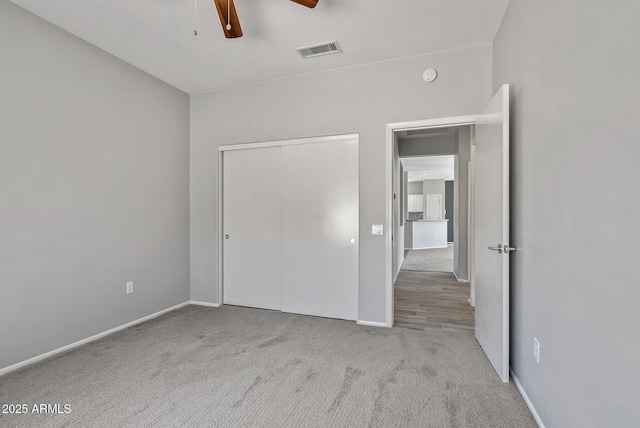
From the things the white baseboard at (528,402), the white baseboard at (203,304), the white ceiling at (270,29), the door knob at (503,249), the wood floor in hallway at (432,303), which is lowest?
the wood floor in hallway at (432,303)

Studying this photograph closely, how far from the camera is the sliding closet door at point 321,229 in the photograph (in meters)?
3.27

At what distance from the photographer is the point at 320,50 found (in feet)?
9.45

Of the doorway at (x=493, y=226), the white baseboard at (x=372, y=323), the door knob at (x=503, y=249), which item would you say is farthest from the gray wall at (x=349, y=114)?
the door knob at (x=503, y=249)

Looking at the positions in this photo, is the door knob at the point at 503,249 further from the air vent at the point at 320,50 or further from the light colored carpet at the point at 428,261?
the light colored carpet at the point at 428,261

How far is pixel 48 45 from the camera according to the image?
2.45 metres

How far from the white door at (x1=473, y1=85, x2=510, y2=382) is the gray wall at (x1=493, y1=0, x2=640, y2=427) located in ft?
0.33

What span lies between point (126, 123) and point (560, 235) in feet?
12.4

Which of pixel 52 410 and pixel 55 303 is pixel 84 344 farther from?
pixel 52 410

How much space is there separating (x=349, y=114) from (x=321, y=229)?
132cm

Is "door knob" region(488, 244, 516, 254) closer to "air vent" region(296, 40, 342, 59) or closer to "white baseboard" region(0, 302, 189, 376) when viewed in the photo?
"air vent" region(296, 40, 342, 59)

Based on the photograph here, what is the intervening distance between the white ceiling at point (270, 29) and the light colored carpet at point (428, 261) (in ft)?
15.2

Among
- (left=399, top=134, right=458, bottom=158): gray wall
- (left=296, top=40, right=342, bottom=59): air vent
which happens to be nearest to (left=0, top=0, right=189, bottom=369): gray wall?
(left=296, top=40, right=342, bottom=59): air vent

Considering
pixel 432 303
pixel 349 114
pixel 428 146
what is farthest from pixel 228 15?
pixel 428 146

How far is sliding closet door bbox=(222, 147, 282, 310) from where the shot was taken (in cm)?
362
